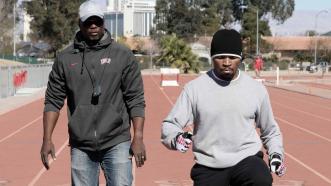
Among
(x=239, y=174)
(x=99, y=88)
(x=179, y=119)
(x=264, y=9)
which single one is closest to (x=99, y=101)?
(x=99, y=88)

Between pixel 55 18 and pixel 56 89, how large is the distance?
74517 mm

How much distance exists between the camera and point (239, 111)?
14.4 feet

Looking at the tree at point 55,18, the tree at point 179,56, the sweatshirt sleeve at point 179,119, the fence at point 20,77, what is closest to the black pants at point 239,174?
the sweatshirt sleeve at point 179,119

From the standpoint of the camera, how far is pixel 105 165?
4883 millimetres

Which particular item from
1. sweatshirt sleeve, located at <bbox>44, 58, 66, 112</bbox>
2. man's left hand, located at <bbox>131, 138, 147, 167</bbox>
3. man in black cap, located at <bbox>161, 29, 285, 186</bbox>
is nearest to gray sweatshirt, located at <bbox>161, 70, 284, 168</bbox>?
man in black cap, located at <bbox>161, 29, 285, 186</bbox>

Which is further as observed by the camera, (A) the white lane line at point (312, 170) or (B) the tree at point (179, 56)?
(B) the tree at point (179, 56)

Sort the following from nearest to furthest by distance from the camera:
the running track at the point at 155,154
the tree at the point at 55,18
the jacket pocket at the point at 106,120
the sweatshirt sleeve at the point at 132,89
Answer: the jacket pocket at the point at 106,120, the sweatshirt sleeve at the point at 132,89, the running track at the point at 155,154, the tree at the point at 55,18

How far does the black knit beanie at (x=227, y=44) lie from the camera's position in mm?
4523

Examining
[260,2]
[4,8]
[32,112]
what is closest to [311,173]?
[32,112]

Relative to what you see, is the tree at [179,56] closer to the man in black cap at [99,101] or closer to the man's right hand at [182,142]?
the man in black cap at [99,101]

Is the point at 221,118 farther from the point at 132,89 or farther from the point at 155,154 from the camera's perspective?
the point at 155,154

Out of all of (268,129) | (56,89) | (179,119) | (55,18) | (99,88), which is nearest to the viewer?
(179,119)

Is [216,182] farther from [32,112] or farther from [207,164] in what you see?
[32,112]

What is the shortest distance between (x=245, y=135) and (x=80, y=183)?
1.20 meters
